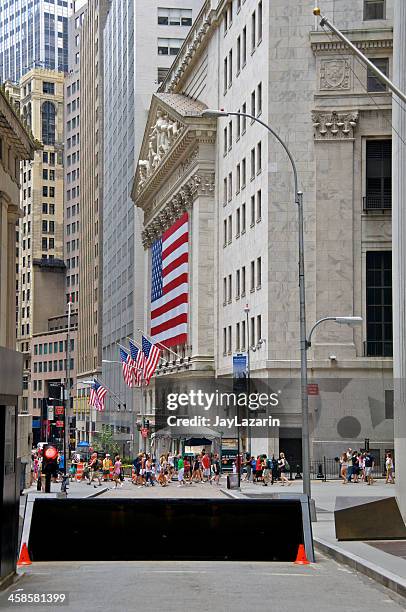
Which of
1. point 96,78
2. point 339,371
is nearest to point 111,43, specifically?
point 96,78

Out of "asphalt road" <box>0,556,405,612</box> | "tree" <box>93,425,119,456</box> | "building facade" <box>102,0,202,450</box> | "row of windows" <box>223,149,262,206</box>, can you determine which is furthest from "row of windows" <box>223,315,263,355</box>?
"asphalt road" <box>0,556,405,612</box>

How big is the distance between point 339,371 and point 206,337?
836 inches

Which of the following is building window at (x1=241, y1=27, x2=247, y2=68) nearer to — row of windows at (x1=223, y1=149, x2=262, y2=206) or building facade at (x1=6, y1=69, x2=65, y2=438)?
row of windows at (x1=223, y1=149, x2=262, y2=206)

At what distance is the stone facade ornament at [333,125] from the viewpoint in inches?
2657

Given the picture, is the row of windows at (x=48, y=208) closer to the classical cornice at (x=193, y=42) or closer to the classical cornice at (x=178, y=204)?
the classical cornice at (x=178, y=204)

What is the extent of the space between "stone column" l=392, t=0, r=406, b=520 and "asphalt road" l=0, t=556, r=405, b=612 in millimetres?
7123

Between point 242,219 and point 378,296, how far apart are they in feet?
40.1

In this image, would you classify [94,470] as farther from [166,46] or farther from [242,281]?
[166,46]

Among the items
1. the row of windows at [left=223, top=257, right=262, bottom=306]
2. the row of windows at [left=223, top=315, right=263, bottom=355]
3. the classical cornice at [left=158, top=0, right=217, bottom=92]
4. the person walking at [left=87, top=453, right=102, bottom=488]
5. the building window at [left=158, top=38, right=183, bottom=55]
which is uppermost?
the building window at [left=158, top=38, right=183, bottom=55]

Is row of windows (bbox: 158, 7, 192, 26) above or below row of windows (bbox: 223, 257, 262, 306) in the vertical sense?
above

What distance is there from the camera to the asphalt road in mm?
15836

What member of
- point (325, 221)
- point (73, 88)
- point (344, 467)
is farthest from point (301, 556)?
point (73, 88)

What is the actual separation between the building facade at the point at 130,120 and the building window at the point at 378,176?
52.5m

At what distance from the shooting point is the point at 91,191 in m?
165
